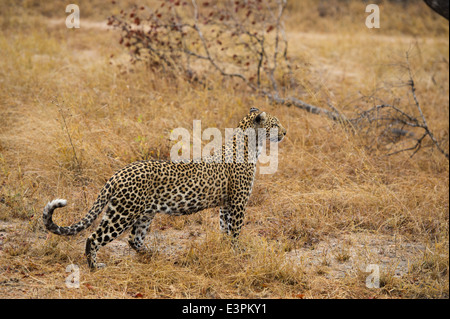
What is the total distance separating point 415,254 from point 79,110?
556 centimetres

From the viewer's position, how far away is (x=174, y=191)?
5.18m

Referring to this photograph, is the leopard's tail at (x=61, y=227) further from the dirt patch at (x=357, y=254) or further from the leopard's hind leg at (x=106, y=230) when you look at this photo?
the dirt patch at (x=357, y=254)

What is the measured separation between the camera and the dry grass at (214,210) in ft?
16.2

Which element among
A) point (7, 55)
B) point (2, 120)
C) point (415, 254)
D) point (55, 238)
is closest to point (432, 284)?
point (415, 254)

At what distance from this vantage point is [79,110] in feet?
27.3

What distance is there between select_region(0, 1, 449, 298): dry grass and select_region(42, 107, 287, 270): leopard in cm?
31

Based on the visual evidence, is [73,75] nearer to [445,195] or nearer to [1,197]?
[1,197]

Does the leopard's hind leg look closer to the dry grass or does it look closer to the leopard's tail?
the leopard's tail

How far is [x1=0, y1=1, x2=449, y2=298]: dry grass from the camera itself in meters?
4.95

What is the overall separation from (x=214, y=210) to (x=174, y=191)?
183cm

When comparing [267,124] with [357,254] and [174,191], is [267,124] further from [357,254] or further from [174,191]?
[357,254]

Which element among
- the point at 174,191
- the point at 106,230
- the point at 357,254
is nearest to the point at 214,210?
the point at 174,191

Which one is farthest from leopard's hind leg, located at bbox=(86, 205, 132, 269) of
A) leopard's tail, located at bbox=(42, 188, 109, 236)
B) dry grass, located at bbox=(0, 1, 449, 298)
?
dry grass, located at bbox=(0, 1, 449, 298)

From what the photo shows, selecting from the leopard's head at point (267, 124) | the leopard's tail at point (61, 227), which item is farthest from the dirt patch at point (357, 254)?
the leopard's tail at point (61, 227)
